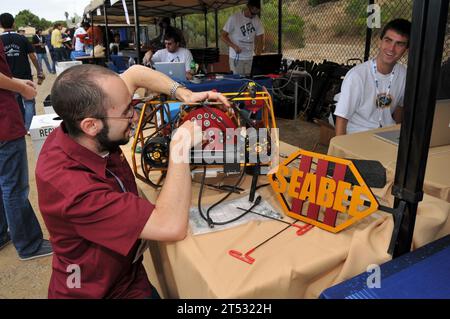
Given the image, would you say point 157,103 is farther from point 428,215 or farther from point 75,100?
point 428,215

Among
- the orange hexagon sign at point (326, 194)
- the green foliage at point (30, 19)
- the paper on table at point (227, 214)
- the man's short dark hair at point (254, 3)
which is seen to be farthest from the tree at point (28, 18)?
the orange hexagon sign at point (326, 194)

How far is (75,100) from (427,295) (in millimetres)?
1022

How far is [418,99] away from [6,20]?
451cm

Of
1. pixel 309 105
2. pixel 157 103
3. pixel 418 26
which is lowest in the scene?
pixel 309 105

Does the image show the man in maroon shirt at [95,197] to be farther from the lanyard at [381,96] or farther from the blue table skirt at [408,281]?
the lanyard at [381,96]

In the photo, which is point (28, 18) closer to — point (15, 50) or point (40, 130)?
A: point (15, 50)

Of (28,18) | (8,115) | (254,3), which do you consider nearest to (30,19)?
(28,18)

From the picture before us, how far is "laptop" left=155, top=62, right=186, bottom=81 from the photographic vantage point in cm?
437

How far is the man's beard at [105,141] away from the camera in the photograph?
1.04m

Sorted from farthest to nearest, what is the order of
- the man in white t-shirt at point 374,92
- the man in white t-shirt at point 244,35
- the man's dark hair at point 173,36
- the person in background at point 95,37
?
the person in background at point 95,37 → the man in white t-shirt at point 244,35 → the man's dark hair at point 173,36 → the man in white t-shirt at point 374,92

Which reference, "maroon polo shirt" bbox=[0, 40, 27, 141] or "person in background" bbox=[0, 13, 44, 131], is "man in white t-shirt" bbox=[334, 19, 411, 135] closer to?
"maroon polo shirt" bbox=[0, 40, 27, 141]

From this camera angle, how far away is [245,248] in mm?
986

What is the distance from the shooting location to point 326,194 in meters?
1.08
